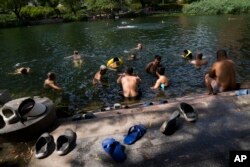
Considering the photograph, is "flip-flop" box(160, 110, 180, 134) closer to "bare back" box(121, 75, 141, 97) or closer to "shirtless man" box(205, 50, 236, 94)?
"shirtless man" box(205, 50, 236, 94)

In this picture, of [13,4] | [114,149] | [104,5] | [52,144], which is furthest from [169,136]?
[104,5]

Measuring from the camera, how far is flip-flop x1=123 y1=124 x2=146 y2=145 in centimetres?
691

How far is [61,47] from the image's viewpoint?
27.6m

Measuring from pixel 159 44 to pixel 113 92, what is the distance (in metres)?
13.1

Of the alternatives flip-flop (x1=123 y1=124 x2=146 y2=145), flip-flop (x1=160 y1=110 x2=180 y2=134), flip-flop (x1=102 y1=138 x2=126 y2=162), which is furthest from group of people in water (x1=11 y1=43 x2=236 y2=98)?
flip-flop (x1=102 y1=138 x2=126 y2=162)

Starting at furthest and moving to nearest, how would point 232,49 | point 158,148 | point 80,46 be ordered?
point 80,46
point 232,49
point 158,148

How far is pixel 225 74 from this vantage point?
10.3 m

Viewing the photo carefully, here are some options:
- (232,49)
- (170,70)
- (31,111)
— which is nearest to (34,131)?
(31,111)

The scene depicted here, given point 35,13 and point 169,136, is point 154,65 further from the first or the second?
point 35,13

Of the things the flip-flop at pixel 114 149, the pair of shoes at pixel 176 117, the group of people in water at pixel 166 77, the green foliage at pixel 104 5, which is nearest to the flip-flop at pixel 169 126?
the pair of shoes at pixel 176 117

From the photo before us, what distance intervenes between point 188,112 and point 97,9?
6226cm

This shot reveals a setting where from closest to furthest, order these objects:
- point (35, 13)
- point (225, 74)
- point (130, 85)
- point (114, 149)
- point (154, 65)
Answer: point (114, 149), point (225, 74), point (130, 85), point (154, 65), point (35, 13)

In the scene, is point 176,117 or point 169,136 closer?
point 169,136

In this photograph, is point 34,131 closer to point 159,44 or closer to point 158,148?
point 158,148
